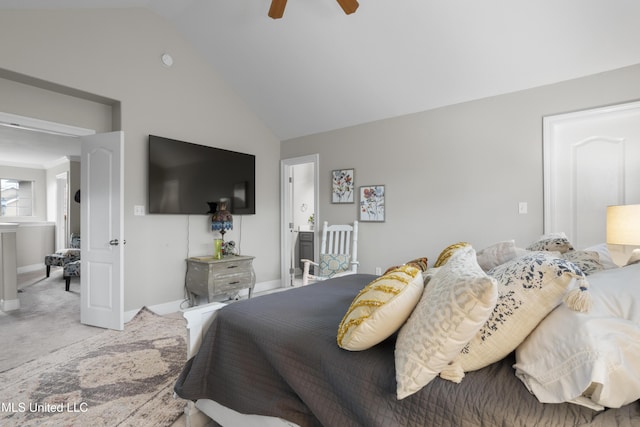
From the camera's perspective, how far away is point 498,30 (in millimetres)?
2771

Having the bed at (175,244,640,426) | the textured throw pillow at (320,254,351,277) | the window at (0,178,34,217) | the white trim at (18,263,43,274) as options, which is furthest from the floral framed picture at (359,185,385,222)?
the window at (0,178,34,217)

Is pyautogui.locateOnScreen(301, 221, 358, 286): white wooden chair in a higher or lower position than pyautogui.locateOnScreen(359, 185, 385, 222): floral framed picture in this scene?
lower

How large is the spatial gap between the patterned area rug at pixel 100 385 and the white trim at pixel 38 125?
2.09 metres

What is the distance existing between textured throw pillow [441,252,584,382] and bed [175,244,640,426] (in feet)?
0.17

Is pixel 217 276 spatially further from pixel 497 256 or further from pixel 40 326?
pixel 497 256

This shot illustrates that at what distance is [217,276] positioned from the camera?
3938 millimetres

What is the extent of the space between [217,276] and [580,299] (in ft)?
11.9

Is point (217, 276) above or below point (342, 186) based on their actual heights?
below

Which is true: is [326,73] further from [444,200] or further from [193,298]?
[193,298]

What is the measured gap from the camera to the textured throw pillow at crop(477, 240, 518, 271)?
6.71 ft

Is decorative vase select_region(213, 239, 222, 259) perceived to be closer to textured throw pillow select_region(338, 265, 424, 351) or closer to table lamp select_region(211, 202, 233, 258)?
table lamp select_region(211, 202, 233, 258)

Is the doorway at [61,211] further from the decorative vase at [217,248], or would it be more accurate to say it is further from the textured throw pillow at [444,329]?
the textured throw pillow at [444,329]

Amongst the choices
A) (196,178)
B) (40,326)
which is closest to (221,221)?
(196,178)

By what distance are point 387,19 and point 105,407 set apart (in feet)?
11.9
